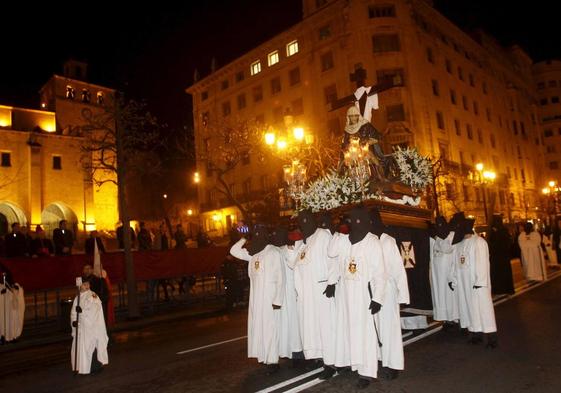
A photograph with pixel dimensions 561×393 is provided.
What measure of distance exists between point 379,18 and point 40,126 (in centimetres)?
3491

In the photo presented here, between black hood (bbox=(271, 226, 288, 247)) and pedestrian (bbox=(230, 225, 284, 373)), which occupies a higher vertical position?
black hood (bbox=(271, 226, 288, 247))

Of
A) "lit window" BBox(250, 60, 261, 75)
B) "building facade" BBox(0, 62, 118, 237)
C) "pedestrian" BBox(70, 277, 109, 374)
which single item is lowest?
"pedestrian" BBox(70, 277, 109, 374)

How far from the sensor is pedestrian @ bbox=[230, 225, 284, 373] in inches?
286

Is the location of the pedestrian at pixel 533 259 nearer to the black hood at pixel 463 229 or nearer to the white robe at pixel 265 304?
the black hood at pixel 463 229

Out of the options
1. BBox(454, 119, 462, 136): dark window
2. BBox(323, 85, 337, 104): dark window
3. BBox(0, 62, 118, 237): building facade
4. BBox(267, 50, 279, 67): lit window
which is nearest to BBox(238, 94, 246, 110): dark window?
BBox(267, 50, 279, 67): lit window

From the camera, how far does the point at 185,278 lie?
1805 centimetres

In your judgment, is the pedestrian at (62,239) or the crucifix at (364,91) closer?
the crucifix at (364,91)

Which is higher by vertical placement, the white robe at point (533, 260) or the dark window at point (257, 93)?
the dark window at point (257, 93)

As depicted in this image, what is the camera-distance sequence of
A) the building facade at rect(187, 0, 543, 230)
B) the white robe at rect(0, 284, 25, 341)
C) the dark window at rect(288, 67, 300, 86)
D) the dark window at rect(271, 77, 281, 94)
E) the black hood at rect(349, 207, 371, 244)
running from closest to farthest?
the black hood at rect(349, 207, 371, 244)
the white robe at rect(0, 284, 25, 341)
the building facade at rect(187, 0, 543, 230)
the dark window at rect(288, 67, 300, 86)
the dark window at rect(271, 77, 281, 94)

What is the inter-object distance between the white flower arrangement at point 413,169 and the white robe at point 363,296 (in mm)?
4163

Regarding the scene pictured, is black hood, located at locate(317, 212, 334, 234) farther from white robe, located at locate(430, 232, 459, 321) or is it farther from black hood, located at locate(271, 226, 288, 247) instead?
white robe, located at locate(430, 232, 459, 321)

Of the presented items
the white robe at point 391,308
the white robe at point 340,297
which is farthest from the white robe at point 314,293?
the white robe at point 391,308

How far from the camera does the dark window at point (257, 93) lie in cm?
4836

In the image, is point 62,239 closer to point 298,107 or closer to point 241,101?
point 298,107
